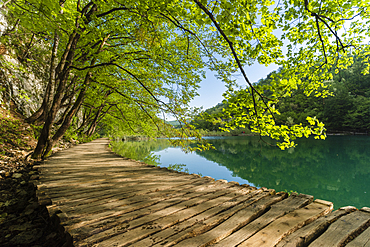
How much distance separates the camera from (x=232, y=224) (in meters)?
2.00

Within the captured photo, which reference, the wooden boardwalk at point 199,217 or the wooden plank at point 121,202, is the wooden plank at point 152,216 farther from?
the wooden plank at point 121,202

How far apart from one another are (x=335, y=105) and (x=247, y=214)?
216 ft

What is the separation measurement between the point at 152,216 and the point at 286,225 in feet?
5.83

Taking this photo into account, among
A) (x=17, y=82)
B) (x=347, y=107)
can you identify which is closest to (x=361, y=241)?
(x=17, y=82)

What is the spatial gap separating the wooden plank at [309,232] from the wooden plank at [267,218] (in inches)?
11.9

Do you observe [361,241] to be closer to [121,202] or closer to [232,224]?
[232,224]

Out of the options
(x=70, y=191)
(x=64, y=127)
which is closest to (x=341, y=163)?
(x=70, y=191)

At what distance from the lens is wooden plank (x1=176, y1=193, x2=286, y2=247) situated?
1.68 meters

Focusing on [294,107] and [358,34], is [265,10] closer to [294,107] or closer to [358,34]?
[358,34]

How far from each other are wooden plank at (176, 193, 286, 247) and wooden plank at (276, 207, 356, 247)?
1.60 ft

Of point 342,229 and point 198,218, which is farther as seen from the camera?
point 198,218

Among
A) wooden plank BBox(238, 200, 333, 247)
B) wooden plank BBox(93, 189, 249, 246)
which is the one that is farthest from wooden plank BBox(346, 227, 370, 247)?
wooden plank BBox(93, 189, 249, 246)

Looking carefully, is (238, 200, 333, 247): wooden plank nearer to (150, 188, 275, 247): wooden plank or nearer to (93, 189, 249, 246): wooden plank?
(150, 188, 275, 247): wooden plank

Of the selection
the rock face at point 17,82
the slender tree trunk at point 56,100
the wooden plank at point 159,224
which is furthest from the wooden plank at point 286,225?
the rock face at point 17,82
